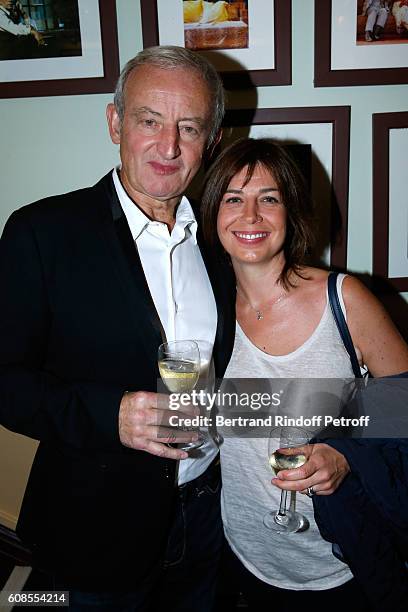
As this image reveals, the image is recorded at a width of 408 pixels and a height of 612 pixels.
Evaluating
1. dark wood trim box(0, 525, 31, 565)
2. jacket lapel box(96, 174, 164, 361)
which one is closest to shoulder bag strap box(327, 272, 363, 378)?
jacket lapel box(96, 174, 164, 361)

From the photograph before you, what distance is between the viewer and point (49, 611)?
2109 millimetres

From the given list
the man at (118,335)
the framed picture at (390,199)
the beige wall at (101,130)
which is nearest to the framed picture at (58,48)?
the beige wall at (101,130)

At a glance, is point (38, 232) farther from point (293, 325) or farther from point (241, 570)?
point (241, 570)

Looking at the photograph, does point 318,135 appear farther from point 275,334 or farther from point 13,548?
point 13,548

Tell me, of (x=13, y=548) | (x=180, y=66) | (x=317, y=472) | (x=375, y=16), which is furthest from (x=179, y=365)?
(x=13, y=548)

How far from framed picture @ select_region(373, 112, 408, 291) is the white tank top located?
63 cm

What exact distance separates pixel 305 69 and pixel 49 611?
2.26 metres

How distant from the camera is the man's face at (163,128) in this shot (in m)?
1.37

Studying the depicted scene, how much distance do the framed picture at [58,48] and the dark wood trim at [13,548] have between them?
1.87m

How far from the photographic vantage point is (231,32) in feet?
5.88

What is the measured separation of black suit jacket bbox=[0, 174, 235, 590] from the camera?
1.20 metres

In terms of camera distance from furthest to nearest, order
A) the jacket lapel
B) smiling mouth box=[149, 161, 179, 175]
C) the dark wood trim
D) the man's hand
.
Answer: the dark wood trim
smiling mouth box=[149, 161, 179, 175]
the jacket lapel
the man's hand

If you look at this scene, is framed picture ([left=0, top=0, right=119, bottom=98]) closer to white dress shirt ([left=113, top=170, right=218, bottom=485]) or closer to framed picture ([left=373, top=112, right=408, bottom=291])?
white dress shirt ([left=113, top=170, right=218, bottom=485])

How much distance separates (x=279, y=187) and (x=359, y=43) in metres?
0.73
